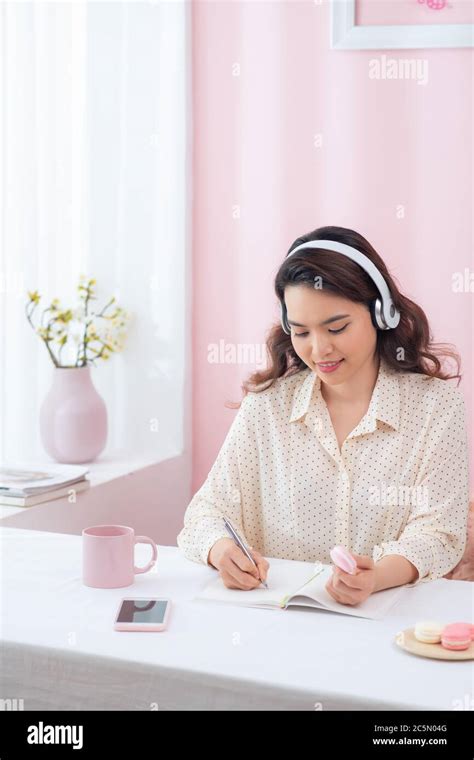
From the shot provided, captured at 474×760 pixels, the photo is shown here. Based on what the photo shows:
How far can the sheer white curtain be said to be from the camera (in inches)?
101

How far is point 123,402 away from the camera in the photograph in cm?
284

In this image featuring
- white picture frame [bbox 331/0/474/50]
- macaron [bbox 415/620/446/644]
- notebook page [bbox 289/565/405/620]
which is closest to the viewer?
macaron [bbox 415/620/446/644]

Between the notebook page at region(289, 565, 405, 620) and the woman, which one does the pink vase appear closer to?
the woman

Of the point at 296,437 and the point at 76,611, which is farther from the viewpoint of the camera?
A: the point at 296,437

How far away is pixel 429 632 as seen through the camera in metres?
1.17

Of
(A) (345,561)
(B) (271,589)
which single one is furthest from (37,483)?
(A) (345,561)

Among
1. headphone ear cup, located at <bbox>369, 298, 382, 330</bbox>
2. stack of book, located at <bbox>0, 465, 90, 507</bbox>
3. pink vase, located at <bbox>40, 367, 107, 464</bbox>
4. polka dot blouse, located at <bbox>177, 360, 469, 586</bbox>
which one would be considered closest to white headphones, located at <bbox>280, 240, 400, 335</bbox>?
headphone ear cup, located at <bbox>369, 298, 382, 330</bbox>

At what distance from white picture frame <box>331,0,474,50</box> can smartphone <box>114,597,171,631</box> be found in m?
1.76

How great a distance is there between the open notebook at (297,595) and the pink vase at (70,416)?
1126 millimetres

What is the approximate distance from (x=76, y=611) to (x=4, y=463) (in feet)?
3.66

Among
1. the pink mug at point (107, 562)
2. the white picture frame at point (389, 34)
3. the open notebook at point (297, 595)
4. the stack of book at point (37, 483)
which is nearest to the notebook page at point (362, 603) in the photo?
the open notebook at point (297, 595)

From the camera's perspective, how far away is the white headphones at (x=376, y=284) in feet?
5.35
